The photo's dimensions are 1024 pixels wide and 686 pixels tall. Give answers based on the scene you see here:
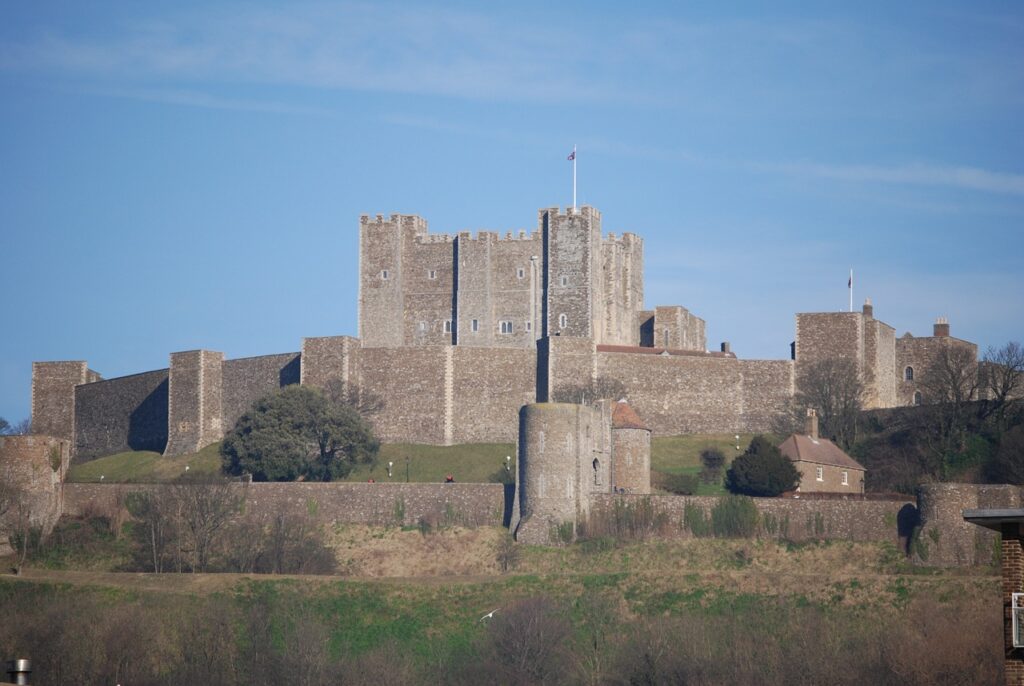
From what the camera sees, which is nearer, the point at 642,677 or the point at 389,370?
the point at 642,677

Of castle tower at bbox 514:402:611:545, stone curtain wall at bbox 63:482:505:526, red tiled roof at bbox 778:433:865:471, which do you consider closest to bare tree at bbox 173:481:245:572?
stone curtain wall at bbox 63:482:505:526

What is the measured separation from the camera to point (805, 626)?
168ft

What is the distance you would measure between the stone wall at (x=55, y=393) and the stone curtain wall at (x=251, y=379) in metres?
9.34

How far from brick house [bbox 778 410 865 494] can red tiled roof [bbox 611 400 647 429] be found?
502 centimetres

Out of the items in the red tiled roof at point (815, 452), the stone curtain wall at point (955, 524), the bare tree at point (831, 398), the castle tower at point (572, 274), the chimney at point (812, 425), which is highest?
the castle tower at point (572, 274)

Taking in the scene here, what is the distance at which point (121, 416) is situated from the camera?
82000mm

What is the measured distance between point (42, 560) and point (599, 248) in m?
29.4

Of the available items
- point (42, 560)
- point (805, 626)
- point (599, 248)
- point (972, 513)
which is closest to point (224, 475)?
point (42, 560)

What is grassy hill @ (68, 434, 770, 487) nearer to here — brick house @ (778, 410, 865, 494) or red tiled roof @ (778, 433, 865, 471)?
red tiled roof @ (778, 433, 865, 471)

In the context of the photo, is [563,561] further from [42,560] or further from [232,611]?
[42,560]

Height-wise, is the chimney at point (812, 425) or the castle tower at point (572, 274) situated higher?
the castle tower at point (572, 274)

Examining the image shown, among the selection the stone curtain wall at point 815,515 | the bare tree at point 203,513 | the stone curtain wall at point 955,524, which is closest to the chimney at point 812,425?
the stone curtain wall at point 815,515

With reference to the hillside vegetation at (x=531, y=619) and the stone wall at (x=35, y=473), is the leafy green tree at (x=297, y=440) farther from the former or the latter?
the hillside vegetation at (x=531, y=619)

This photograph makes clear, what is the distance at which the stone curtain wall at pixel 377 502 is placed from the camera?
201ft
